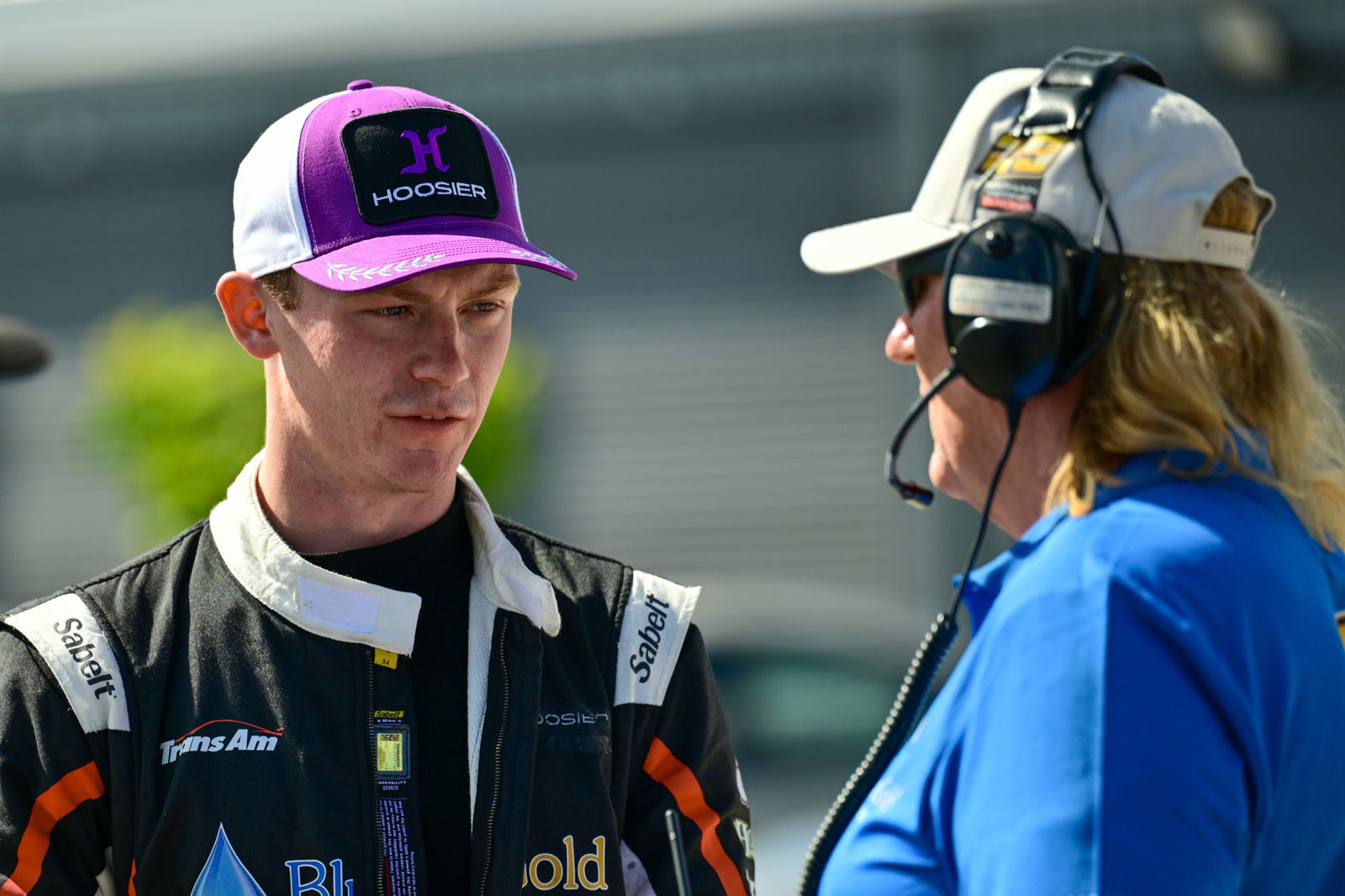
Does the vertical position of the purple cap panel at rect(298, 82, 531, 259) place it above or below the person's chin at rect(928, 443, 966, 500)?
above

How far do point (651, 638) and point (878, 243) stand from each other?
796 mm

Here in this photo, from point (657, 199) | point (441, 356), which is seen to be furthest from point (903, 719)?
point (657, 199)

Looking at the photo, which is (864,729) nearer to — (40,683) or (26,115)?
(40,683)

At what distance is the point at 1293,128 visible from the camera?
45.9 ft

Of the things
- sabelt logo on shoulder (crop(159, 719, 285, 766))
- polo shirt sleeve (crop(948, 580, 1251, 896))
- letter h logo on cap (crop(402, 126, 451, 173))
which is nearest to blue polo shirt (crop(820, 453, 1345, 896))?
polo shirt sleeve (crop(948, 580, 1251, 896))

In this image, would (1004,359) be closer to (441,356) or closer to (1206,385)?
(1206,385)

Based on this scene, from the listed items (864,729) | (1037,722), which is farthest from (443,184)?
(864,729)

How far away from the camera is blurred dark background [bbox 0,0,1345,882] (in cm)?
1383

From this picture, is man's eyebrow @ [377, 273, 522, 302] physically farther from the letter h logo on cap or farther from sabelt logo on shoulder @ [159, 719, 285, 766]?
sabelt logo on shoulder @ [159, 719, 285, 766]

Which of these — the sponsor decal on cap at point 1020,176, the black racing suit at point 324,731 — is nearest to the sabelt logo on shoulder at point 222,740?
the black racing suit at point 324,731

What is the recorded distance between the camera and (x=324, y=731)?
2188 mm

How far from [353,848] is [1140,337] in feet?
4.13

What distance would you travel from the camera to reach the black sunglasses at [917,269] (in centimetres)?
187

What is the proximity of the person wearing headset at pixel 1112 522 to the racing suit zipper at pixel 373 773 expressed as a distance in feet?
2.18
